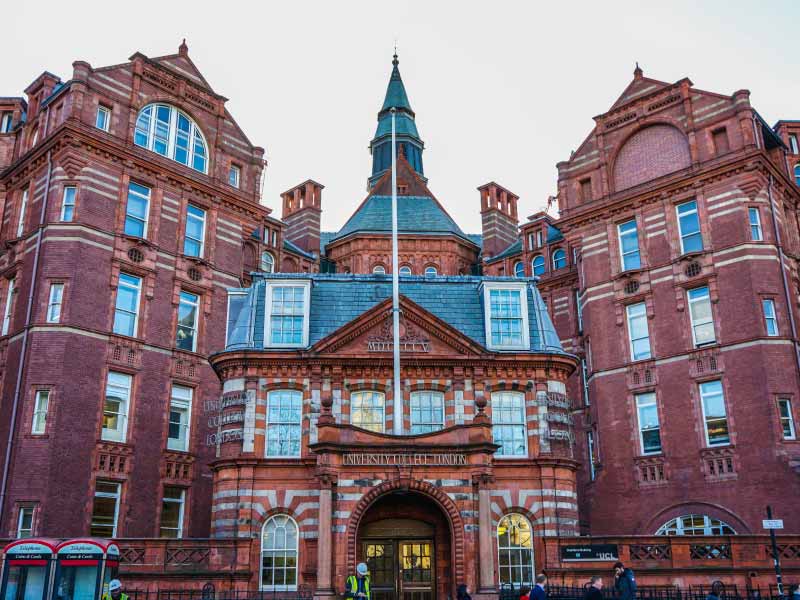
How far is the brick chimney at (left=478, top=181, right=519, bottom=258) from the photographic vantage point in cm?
6122

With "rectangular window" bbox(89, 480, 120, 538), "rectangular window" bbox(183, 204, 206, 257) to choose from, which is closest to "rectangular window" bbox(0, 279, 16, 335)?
"rectangular window" bbox(183, 204, 206, 257)

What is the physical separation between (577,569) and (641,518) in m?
12.6

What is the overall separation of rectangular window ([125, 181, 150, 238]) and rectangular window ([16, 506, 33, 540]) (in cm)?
1333

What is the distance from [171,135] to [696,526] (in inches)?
1267

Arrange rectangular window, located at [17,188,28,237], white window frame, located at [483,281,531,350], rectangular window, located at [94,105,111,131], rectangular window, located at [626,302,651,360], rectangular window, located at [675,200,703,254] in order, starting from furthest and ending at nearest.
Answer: rectangular window, located at [626,302,651,360]
rectangular window, located at [675,200,703,254]
rectangular window, located at [17,188,28,237]
rectangular window, located at [94,105,111,131]
white window frame, located at [483,281,531,350]

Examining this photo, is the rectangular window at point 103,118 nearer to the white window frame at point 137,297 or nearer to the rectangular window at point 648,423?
the white window frame at point 137,297

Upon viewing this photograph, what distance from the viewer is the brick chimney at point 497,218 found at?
201 ft

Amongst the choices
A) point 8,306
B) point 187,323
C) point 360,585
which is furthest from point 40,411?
point 360,585

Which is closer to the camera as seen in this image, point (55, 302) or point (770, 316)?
point (55, 302)

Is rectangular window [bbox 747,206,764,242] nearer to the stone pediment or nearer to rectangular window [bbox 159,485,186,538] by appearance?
the stone pediment

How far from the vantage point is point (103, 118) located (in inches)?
1532

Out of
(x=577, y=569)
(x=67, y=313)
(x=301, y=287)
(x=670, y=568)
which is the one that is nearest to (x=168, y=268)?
(x=67, y=313)

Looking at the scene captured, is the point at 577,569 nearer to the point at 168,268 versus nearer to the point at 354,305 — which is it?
the point at 354,305

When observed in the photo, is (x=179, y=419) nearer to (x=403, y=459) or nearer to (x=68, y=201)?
(x=68, y=201)
